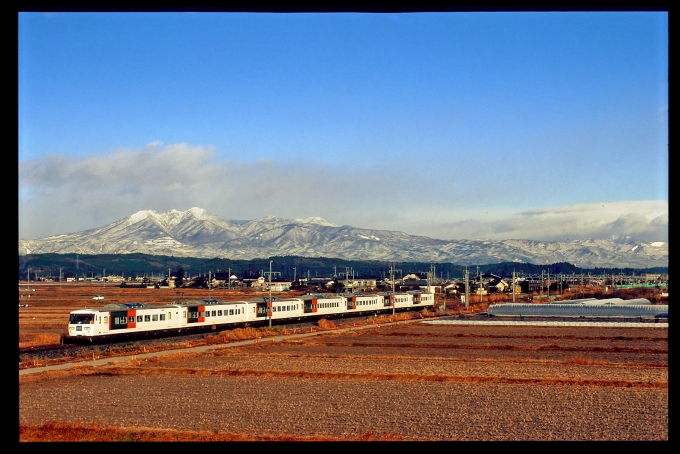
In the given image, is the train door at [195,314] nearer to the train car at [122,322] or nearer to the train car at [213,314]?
the train car at [213,314]

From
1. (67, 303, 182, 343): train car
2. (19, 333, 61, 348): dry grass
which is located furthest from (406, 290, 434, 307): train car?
(19, 333, 61, 348): dry grass

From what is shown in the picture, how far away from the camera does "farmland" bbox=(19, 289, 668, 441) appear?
48.4 ft

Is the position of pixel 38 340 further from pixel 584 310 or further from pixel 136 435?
pixel 584 310

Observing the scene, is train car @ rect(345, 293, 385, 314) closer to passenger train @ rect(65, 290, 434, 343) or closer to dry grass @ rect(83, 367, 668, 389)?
passenger train @ rect(65, 290, 434, 343)

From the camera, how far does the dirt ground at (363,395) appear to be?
48.8 feet

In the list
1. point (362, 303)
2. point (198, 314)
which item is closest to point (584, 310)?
point (362, 303)

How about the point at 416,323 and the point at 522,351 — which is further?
the point at 416,323

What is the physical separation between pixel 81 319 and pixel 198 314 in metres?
9.65

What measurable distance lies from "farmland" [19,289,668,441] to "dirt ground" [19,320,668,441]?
5 centimetres
